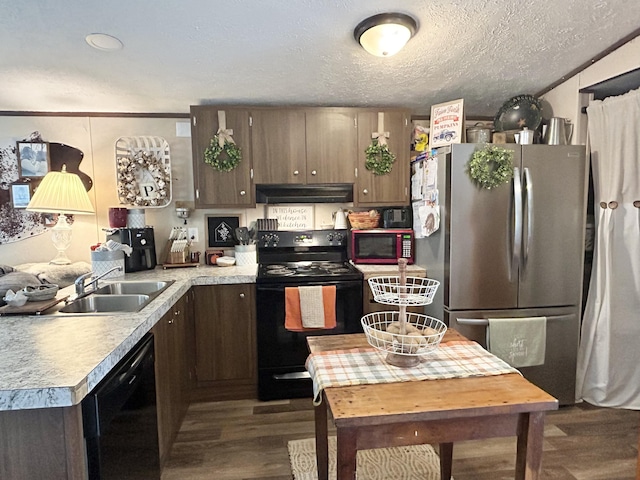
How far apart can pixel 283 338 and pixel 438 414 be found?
1.74m

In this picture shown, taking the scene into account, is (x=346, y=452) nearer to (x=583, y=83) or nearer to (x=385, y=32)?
(x=385, y=32)

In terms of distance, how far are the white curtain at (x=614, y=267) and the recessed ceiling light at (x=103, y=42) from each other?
121 inches

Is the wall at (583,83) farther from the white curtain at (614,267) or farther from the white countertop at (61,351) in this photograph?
the white countertop at (61,351)

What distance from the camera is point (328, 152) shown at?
2883mm

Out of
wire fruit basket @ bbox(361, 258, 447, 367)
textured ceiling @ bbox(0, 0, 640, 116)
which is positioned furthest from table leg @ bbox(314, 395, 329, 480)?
textured ceiling @ bbox(0, 0, 640, 116)

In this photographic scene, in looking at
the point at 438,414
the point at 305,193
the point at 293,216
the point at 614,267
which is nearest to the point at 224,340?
the point at 293,216

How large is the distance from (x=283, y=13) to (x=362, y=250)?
1.72 m

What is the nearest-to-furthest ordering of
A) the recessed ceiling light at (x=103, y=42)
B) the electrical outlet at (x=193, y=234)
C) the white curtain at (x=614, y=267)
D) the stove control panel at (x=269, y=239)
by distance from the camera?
the recessed ceiling light at (x=103, y=42) → the white curtain at (x=614, y=267) → the stove control panel at (x=269, y=239) → the electrical outlet at (x=193, y=234)

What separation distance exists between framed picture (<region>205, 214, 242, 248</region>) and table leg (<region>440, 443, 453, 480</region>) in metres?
2.18

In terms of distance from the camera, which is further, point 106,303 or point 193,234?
point 193,234

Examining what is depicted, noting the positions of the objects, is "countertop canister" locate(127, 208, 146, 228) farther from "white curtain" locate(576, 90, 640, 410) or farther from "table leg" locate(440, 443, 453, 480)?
"white curtain" locate(576, 90, 640, 410)

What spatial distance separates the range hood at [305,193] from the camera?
291 centimetres

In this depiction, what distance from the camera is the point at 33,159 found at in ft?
9.50

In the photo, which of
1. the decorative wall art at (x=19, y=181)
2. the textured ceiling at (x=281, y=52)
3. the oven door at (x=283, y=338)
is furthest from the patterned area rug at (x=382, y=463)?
the decorative wall art at (x=19, y=181)
